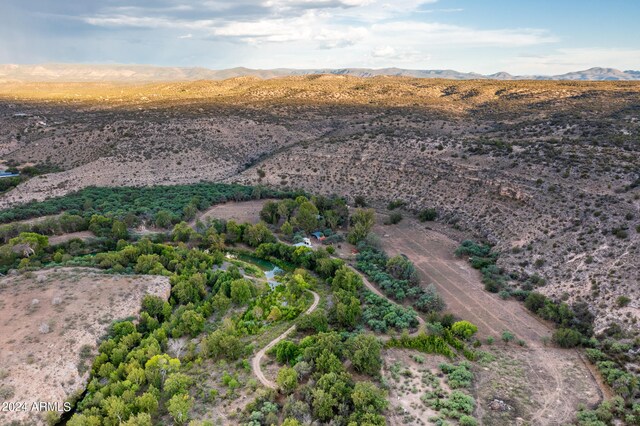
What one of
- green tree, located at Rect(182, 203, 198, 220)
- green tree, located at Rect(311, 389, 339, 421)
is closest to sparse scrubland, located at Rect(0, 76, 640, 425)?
green tree, located at Rect(311, 389, 339, 421)

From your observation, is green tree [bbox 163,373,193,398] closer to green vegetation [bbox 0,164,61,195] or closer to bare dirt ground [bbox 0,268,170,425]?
bare dirt ground [bbox 0,268,170,425]

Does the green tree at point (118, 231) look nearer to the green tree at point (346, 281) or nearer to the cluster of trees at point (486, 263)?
the green tree at point (346, 281)

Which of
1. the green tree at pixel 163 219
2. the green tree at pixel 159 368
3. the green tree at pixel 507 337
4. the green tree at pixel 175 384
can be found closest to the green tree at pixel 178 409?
the green tree at pixel 175 384

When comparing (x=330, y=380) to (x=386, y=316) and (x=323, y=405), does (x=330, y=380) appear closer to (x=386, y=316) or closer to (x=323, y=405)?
(x=323, y=405)

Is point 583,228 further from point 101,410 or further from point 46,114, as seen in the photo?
point 46,114

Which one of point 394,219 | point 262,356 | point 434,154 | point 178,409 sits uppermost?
point 434,154

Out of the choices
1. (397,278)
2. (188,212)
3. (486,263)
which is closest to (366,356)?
(397,278)
